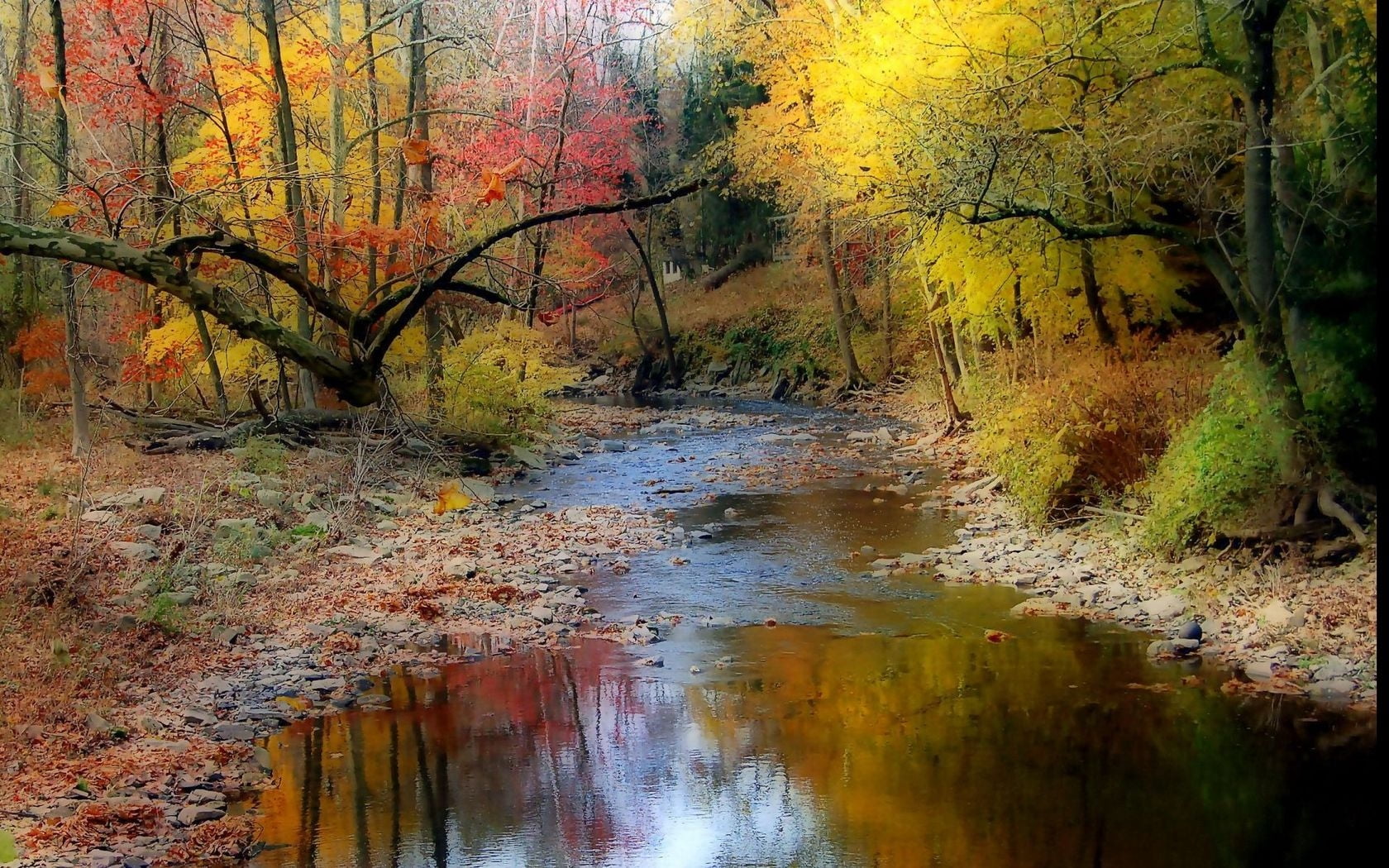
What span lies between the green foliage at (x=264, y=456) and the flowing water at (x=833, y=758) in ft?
22.0

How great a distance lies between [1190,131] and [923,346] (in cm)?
1656

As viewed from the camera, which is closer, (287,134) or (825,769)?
(825,769)

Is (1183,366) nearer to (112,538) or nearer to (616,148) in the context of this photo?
(112,538)

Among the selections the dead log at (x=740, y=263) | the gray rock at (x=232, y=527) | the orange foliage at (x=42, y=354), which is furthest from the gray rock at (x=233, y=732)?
the dead log at (x=740, y=263)

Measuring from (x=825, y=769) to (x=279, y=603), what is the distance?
634cm

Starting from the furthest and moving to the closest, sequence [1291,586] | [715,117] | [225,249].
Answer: [715,117] → [1291,586] → [225,249]

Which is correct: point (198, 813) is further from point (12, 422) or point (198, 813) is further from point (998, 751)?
point (12, 422)

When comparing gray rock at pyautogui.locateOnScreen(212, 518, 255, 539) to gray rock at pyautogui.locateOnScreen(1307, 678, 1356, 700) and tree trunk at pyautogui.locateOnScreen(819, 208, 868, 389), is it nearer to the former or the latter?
gray rock at pyautogui.locateOnScreen(1307, 678, 1356, 700)

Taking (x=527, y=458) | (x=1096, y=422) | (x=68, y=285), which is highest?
(x=68, y=285)

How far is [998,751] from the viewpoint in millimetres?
7484

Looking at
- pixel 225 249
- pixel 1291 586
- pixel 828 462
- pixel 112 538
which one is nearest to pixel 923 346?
pixel 828 462

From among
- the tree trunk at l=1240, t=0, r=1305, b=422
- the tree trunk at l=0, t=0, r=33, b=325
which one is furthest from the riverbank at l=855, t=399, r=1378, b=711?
the tree trunk at l=0, t=0, r=33, b=325

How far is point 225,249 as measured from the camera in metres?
5.27

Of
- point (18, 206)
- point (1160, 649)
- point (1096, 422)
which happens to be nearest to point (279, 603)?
point (1160, 649)
